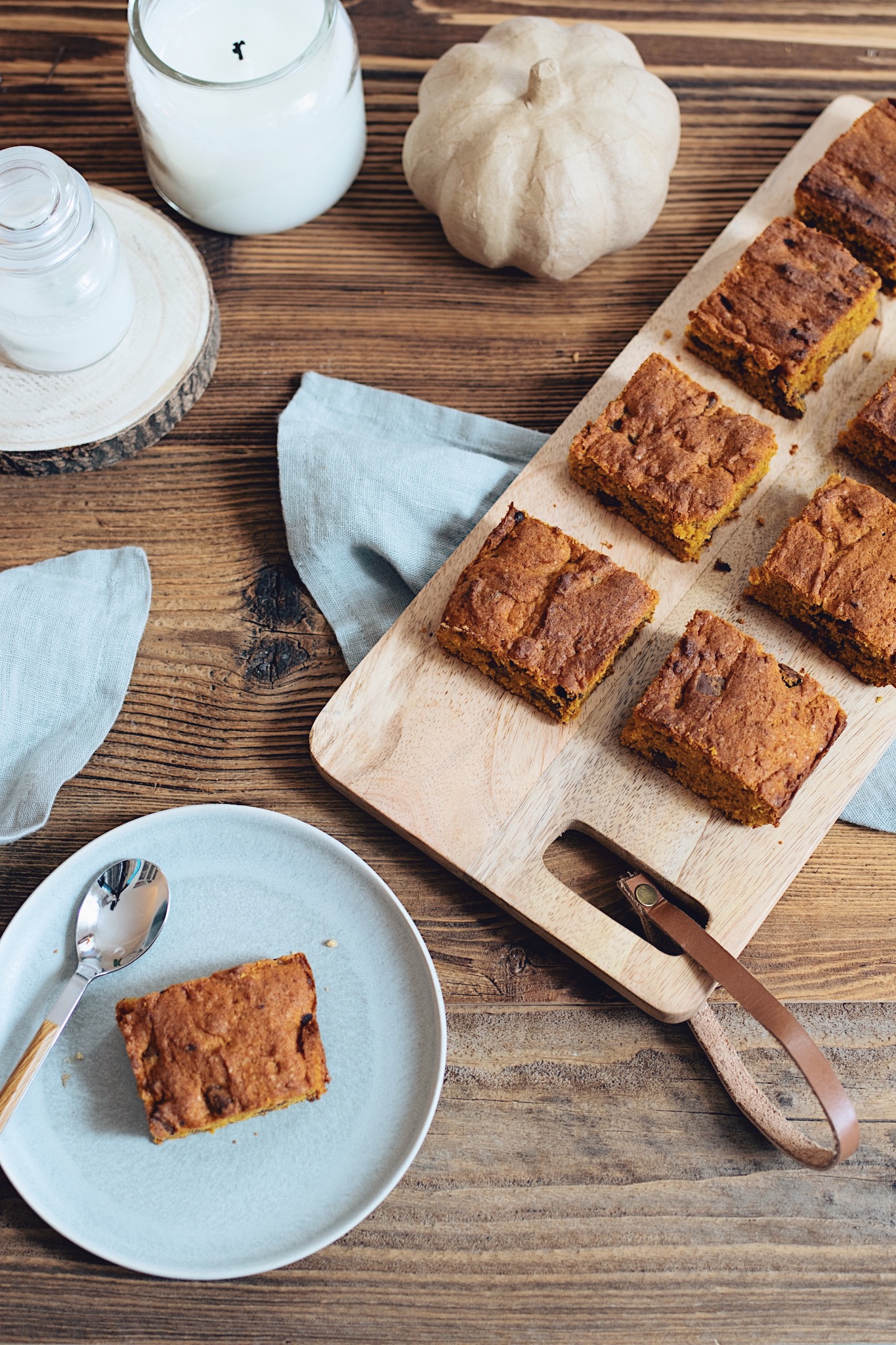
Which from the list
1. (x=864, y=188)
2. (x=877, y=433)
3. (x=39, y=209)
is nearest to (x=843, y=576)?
(x=877, y=433)

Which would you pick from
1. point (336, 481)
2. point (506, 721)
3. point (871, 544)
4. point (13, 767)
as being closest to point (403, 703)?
point (506, 721)

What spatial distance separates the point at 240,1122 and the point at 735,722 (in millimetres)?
1727

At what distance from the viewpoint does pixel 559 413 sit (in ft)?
12.5

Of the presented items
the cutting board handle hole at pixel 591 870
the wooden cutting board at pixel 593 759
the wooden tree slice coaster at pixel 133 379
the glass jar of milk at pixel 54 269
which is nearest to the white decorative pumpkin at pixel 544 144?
the wooden cutting board at pixel 593 759

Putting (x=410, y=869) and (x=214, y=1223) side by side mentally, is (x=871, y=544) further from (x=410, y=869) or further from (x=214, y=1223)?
(x=214, y=1223)

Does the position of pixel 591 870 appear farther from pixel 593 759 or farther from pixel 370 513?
pixel 370 513

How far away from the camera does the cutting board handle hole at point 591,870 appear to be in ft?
10.7

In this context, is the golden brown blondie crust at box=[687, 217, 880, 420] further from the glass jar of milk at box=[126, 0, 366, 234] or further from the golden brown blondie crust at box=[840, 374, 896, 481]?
the glass jar of milk at box=[126, 0, 366, 234]

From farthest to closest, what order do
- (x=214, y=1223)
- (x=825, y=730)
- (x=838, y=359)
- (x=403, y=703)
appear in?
(x=838, y=359), (x=403, y=703), (x=825, y=730), (x=214, y=1223)

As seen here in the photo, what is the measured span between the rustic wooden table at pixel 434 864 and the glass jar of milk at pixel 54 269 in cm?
44

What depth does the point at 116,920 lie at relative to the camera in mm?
3072

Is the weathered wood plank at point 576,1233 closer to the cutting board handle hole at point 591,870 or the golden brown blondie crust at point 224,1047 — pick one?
the cutting board handle hole at point 591,870

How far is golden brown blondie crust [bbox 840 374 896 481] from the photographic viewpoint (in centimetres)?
339

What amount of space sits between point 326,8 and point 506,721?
2281 mm
